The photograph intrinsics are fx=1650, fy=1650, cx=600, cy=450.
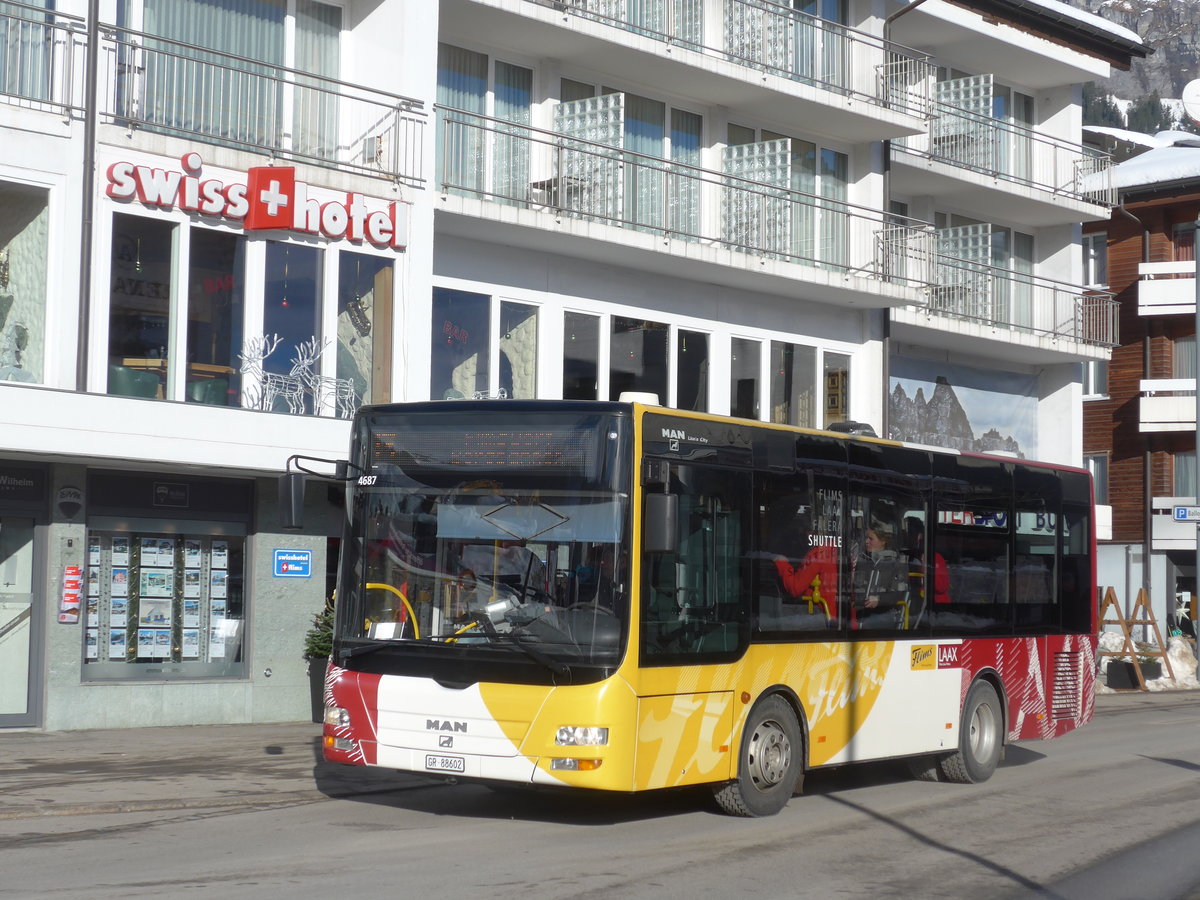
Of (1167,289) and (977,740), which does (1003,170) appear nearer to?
(1167,289)

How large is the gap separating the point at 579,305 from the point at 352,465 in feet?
37.5

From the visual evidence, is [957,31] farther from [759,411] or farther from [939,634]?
[939,634]

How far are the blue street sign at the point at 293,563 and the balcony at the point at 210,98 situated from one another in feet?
15.0

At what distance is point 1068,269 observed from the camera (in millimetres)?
33094

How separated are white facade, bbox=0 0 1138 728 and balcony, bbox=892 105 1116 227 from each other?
6.8 inches

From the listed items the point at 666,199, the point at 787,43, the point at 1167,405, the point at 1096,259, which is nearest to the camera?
the point at 666,199

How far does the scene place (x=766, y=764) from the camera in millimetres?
12133

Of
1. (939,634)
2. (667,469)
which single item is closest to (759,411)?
(939,634)

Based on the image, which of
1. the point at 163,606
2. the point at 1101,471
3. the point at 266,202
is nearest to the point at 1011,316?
the point at 266,202

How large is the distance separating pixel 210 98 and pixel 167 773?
27.6ft

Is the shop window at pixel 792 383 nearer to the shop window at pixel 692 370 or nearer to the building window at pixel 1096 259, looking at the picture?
the shop window at pixel 692 370

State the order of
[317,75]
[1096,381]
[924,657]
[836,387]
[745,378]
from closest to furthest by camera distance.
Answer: [924,657]
[317,75]
[745,378]
[836,387]
[1096,381]

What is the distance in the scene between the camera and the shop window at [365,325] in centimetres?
1916

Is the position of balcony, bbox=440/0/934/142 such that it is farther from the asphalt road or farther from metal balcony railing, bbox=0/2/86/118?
the asphalt road
